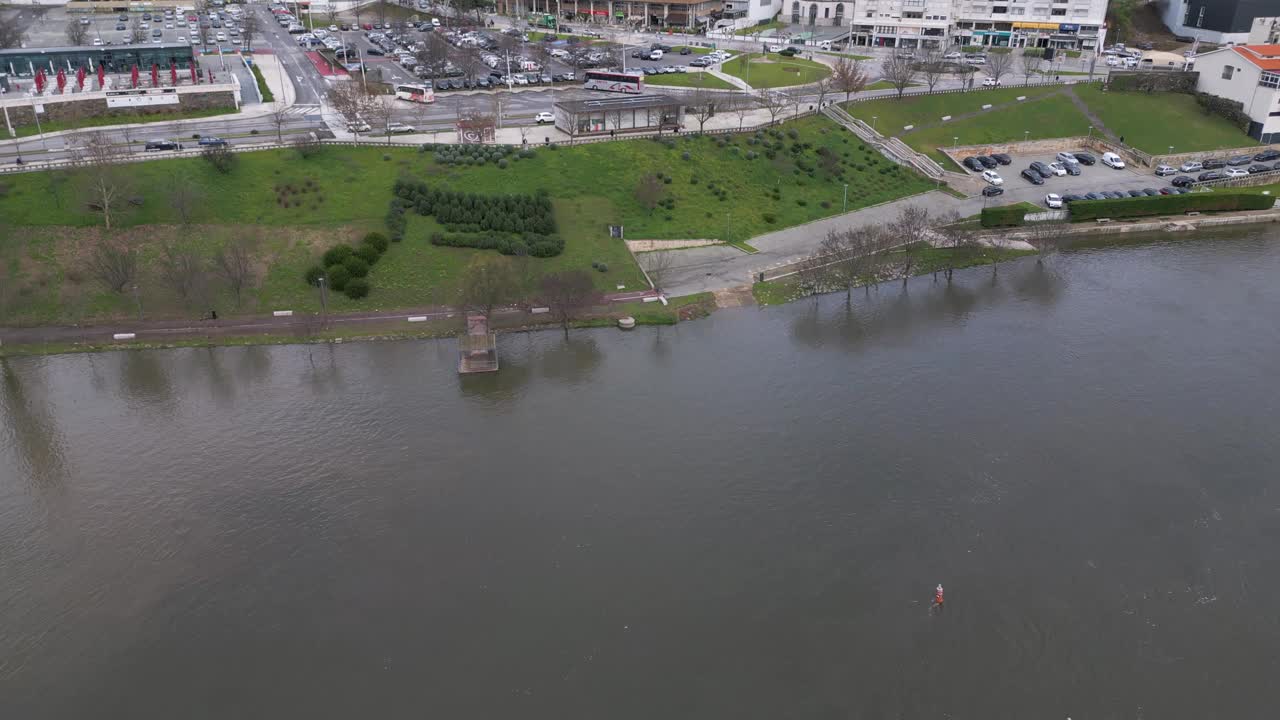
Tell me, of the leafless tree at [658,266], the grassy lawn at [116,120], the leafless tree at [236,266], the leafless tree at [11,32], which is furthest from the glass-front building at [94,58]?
the leafless tree at [658,266]

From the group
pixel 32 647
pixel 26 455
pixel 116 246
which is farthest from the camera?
pixel 116 246

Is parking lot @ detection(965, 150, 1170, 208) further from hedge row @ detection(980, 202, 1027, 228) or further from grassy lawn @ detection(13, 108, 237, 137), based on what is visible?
grassy lawn @ detection(13, 108, 237, 137)

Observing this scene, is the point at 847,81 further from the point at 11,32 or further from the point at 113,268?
the point at 11,32

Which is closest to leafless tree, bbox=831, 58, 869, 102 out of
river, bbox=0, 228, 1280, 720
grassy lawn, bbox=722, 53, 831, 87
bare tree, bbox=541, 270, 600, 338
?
grassy lawn, bbox=722, 53, 831, 87

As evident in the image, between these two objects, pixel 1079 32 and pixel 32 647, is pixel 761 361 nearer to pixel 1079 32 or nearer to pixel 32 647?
pixel 32 647

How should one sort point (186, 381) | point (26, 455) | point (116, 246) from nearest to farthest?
point (26, 455), point (186, 381), point (116, 246)

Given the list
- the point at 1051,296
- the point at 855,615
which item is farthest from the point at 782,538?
the point at 1051,296

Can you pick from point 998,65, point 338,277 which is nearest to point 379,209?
point 338,277
